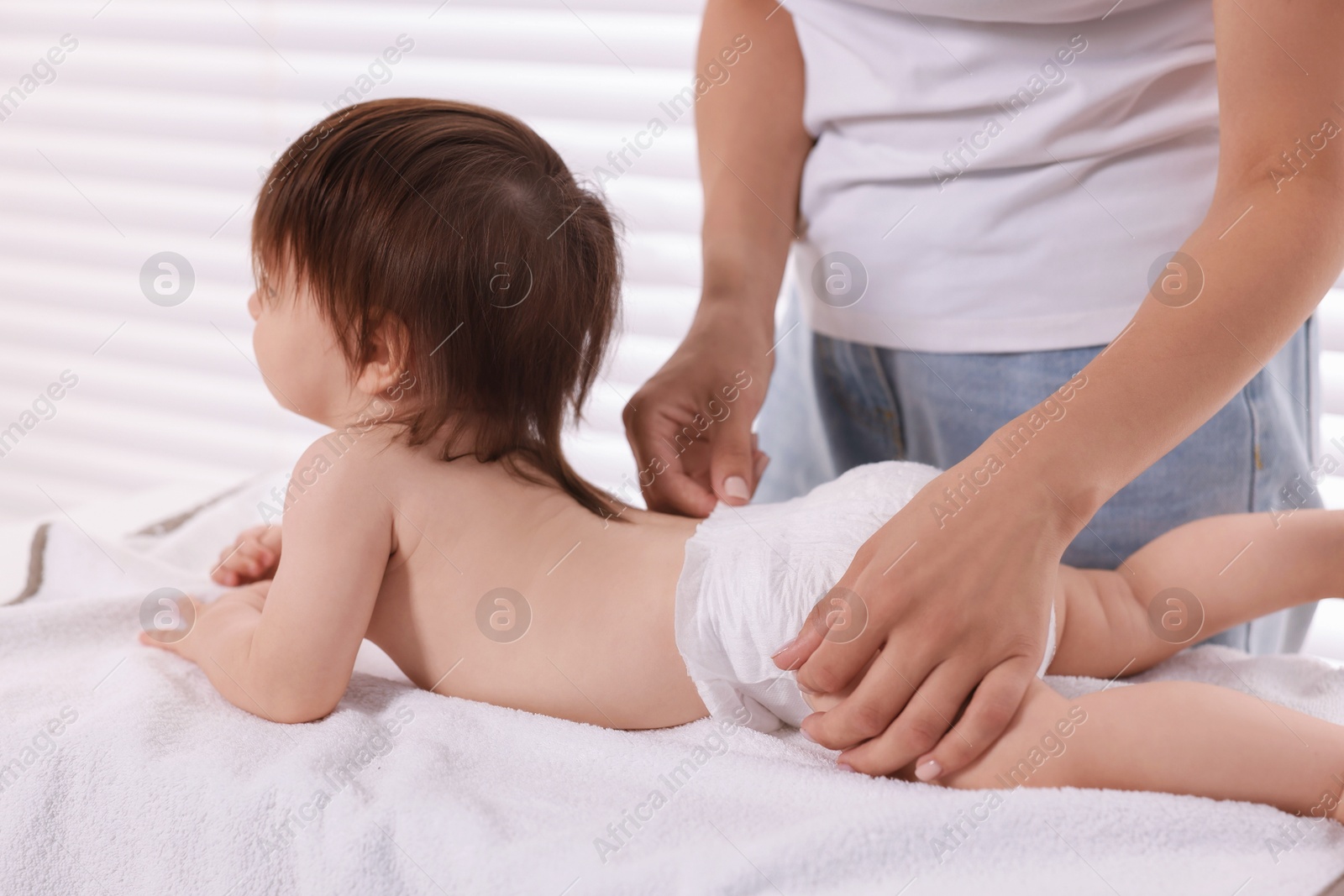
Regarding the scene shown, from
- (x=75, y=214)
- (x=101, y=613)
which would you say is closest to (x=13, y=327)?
(x=75, y=214)

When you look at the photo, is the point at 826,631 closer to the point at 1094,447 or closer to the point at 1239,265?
the point at 1094,447

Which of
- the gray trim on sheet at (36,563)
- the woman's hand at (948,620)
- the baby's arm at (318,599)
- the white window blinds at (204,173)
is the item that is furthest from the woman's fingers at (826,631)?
the white window blinds at (204,173)

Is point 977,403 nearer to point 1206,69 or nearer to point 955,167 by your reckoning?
point 955,167

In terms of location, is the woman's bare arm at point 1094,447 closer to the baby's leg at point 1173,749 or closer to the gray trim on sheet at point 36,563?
the baby's leg at point 1173,749

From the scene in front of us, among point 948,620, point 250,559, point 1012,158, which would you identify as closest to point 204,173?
point 250,559

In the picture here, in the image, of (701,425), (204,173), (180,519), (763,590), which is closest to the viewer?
(763,590)

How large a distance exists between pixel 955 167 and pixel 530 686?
643mm

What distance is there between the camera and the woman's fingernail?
0.97 m

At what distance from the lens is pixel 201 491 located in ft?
5.08

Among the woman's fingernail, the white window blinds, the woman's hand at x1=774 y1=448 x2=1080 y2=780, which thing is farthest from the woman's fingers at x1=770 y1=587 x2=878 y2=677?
the white window blinds

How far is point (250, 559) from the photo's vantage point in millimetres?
1122

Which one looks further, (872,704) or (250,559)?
(250,559)

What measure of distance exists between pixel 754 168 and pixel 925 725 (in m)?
0.69

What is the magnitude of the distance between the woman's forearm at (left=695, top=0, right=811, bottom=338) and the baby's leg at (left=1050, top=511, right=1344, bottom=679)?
45cm
